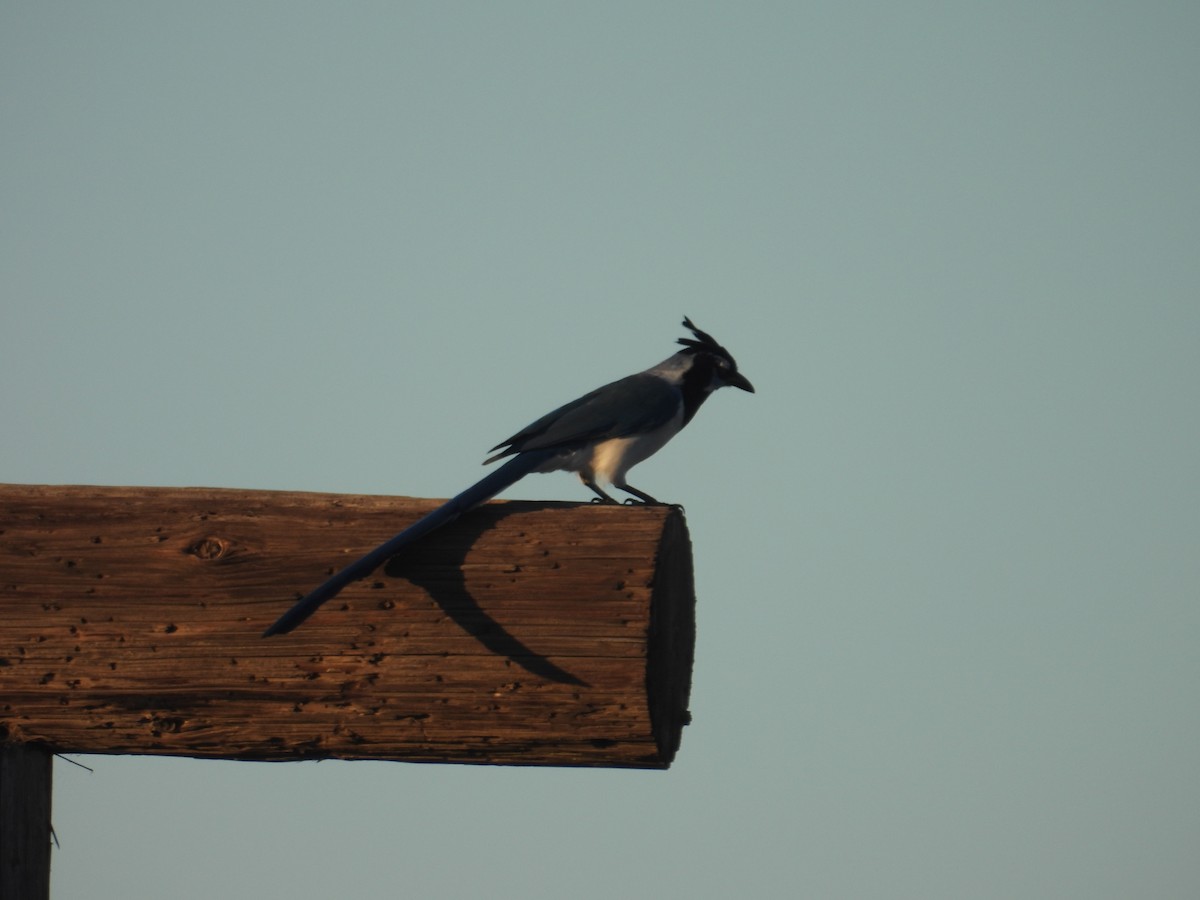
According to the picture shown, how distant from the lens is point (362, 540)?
2.80 metres

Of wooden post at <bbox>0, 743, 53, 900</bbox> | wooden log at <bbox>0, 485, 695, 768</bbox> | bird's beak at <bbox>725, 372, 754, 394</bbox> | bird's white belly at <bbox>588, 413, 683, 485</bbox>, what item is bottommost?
wooden post at <bbox>0, 743, 53, 900</bbox>

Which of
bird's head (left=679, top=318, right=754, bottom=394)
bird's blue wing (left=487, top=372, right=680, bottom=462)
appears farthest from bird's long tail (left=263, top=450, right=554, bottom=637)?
bird's head (left=679, top=318, right=754, bottom=394)

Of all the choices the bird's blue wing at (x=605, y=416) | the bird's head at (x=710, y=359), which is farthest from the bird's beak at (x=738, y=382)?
the bird's blue wing at (x=605, y=416)

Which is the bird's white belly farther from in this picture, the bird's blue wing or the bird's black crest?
the bird's black crest

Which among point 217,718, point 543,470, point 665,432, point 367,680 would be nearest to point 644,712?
point 367,680

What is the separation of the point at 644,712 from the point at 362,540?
2.11 feet

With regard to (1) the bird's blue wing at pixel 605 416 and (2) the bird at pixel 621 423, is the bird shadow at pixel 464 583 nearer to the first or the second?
(2) the bird at pixel 621 423

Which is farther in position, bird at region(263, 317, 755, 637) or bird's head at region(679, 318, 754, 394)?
bird's head at region(679, 318, 754, 394)

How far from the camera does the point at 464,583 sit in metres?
2.74

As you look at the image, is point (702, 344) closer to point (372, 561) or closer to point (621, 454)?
point (621, 454)

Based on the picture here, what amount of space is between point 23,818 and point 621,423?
9.85 ft

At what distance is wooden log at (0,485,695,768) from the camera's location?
2.62 meters

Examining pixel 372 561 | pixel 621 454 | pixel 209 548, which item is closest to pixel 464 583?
pixel 372 561

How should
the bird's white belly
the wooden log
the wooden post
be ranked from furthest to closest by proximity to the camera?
the bird's white belly
the wooden post
the wooden log
